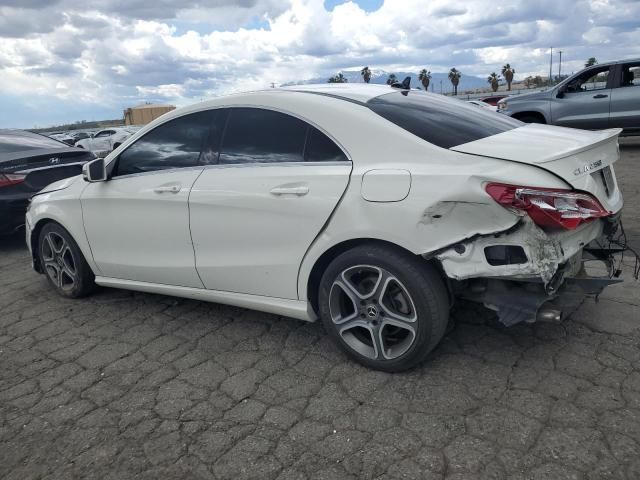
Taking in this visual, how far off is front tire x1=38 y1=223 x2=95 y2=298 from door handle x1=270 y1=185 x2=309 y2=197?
7.12 ft

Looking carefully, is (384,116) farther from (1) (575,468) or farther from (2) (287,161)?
(1) (575,468)

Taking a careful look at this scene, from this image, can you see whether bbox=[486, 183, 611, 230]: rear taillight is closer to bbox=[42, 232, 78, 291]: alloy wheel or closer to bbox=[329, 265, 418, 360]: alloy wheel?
bbox=[329, 265, 418, 360]: alloy wheel

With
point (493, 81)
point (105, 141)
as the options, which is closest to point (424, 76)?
point (493, 81)

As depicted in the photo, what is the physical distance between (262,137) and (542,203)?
5.55 feet

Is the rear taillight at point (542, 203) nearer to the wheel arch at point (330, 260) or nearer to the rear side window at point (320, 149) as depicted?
the wheel arch at point (330, 260)

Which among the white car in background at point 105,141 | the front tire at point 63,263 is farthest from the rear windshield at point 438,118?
the white car in background at point 105,141

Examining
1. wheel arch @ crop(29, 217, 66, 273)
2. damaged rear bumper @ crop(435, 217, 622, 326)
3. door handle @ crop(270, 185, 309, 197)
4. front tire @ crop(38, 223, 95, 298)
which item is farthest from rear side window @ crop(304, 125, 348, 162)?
wheel arch @ crop(29, 217, 66, 273)

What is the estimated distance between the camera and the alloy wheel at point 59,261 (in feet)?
15.1

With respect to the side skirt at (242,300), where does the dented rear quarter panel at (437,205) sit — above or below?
above

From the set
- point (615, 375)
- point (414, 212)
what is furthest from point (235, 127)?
point (615, 375)

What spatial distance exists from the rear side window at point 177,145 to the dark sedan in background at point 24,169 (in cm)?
312

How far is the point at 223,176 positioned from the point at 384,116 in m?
1.08

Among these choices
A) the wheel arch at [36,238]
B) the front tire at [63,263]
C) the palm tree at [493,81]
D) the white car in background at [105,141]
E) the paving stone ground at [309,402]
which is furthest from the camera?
the palm tree at [493,81]

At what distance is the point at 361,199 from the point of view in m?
2.90
